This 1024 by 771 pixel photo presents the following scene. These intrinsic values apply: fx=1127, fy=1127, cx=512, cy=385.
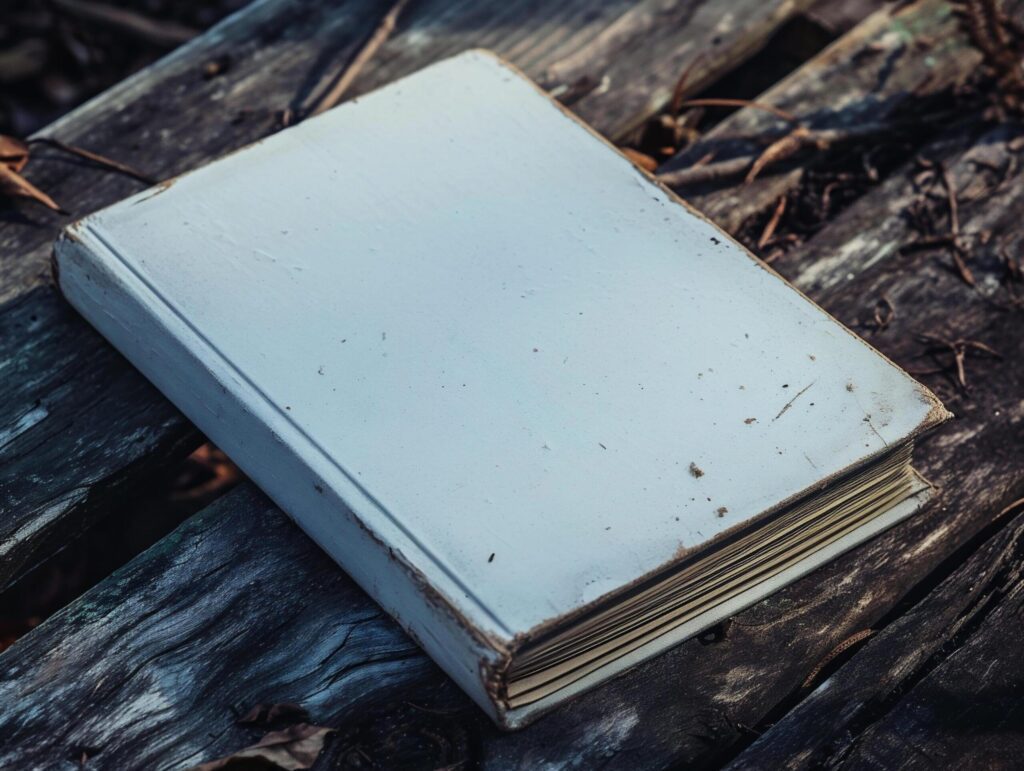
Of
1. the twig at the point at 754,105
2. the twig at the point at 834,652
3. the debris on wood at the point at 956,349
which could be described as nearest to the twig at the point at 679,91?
the twig at the point at 754,105

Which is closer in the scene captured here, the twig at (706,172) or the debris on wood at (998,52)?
the twig at (706,172)

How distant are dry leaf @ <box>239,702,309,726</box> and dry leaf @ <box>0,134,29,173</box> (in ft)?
3.40

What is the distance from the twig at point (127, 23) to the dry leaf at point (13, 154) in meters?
0.99

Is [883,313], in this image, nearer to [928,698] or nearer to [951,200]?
[951,200]

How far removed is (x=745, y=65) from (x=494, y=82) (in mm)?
782

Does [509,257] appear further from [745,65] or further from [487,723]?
[745,65]

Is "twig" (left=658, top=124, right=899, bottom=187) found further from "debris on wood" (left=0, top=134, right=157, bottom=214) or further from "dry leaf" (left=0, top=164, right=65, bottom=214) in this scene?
"dry leaf" (left=0, top=164, right=65, bottom=214)

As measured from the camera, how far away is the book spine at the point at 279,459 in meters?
1.16

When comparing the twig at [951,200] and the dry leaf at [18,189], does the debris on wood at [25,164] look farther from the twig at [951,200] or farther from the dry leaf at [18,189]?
the twig at [951,200]

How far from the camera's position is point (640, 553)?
119cm

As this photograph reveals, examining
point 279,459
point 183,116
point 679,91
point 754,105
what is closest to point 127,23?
point 183,116

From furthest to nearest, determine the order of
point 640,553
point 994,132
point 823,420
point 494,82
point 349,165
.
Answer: point 994,132
point 494,82
point 349,165
point 823,420
point 640,553

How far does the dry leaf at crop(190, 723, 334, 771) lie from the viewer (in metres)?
1.18

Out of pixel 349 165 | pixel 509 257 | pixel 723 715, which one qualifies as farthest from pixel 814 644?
pixel 349 165
